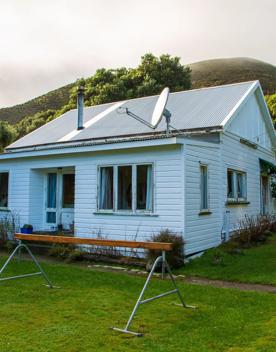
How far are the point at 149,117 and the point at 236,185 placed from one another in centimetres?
437

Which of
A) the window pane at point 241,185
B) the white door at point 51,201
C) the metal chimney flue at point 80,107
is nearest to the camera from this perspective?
the white door at point 51,201

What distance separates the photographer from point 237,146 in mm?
14523

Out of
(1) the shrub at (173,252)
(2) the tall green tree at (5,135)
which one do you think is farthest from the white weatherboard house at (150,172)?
Result: (2) the tall green tree at (5,135)

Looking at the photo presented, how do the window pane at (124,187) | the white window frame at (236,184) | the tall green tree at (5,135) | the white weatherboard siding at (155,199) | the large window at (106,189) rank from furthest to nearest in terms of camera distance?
the tall green tree at (5,135), the white window frame at (236,184), the large window at (106,189), the window pane at (124,187), the white weatherboard siding at (155,199)

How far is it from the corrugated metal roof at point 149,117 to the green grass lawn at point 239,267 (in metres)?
4.29

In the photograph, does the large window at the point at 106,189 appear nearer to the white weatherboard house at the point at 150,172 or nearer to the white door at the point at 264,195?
the white weatherboard house at the point at 150,172

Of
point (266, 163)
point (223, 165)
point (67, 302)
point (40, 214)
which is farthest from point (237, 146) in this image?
point (67, 302)

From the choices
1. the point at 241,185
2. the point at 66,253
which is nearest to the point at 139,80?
the point at 241,185

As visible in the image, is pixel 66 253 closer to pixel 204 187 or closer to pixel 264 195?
pixel 204 187

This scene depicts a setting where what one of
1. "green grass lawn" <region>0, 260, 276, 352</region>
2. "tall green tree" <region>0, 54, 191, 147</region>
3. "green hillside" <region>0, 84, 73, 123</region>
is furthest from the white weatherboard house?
"green hillside" <region>0, 84, 73, 123</region>

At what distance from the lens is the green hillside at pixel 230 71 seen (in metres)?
79.9

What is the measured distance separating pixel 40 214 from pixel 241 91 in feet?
30.5

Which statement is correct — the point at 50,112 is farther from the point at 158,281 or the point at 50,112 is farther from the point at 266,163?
the point at 158,281

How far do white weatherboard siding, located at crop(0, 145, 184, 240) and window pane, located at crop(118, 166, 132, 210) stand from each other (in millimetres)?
251
